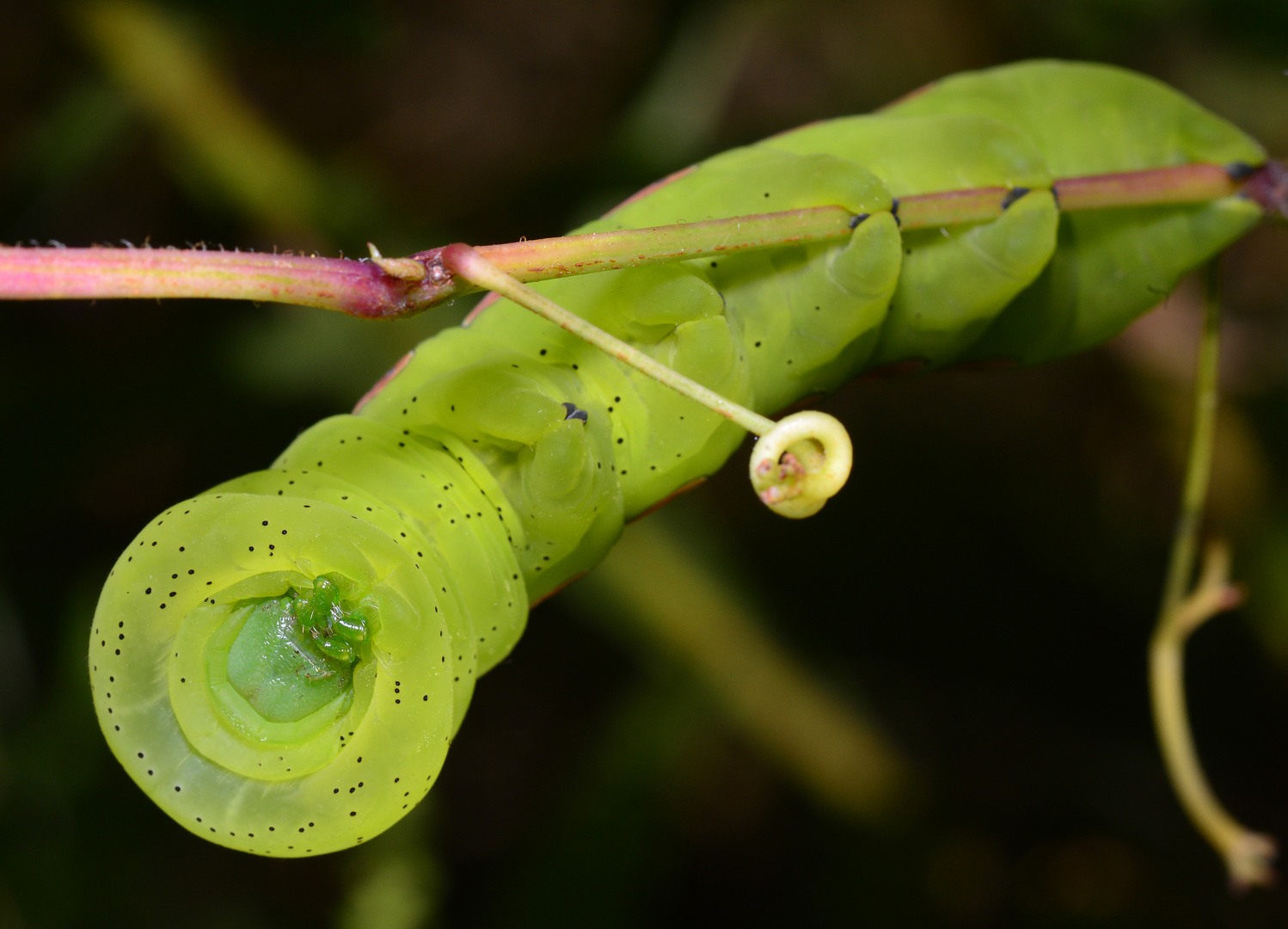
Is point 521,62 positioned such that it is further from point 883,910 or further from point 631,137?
point 883,910

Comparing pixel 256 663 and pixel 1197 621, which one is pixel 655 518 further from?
pixel 256 663

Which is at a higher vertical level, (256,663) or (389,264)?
(389,264)

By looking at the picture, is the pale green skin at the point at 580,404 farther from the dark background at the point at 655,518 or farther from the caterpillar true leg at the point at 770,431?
the dark background at the point at 655,518

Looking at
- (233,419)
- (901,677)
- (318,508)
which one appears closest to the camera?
(318,508)

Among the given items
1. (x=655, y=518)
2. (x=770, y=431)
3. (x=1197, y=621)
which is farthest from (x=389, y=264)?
(x=655, y=518)

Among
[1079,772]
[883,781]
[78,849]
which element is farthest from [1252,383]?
[78,849]

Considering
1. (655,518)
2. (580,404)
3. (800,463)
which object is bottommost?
(800,463)

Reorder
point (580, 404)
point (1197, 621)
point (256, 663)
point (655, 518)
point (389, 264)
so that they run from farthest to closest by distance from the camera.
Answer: point (655, 518), point (1197, 621), point (580, 404), point (256, 663), point (389, 264)
